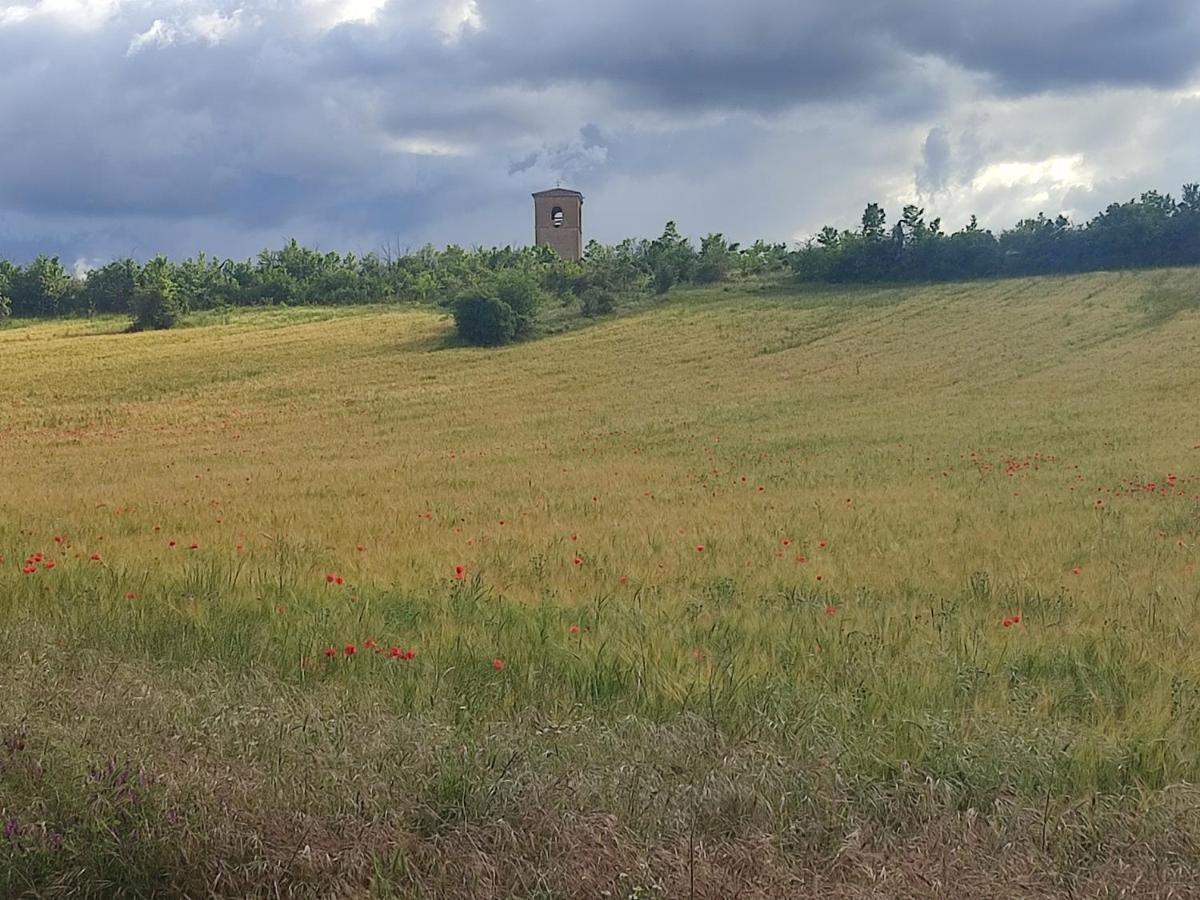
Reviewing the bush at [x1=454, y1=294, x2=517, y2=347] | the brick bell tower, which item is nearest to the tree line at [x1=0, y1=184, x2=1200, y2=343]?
the bush at [x1=454, y1=294, x2=517, y2=347]

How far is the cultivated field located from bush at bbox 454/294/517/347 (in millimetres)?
40050

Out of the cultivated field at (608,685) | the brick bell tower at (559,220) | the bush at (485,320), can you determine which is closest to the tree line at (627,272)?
the bush at (485,320)

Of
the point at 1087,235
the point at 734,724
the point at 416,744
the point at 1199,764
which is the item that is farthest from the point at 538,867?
the point at 1087,235

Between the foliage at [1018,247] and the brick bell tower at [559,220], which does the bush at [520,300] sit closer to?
the foliage at [1018,247]

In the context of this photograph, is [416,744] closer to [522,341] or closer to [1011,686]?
[1011,686]

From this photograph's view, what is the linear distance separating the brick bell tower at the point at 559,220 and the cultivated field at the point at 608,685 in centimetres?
11271

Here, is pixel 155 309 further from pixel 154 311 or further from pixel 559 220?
pixel 559 220

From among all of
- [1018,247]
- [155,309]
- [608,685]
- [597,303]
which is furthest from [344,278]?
[608,685]

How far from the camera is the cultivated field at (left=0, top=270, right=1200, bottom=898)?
10.3 feet

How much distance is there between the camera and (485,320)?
2232 inches

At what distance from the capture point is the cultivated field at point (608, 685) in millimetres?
3148

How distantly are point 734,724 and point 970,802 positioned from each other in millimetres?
1072

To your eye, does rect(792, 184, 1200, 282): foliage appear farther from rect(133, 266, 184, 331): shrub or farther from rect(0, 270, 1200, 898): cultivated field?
rect(0, 270, 1200, 898): cultivated field

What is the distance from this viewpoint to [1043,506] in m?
12.8
